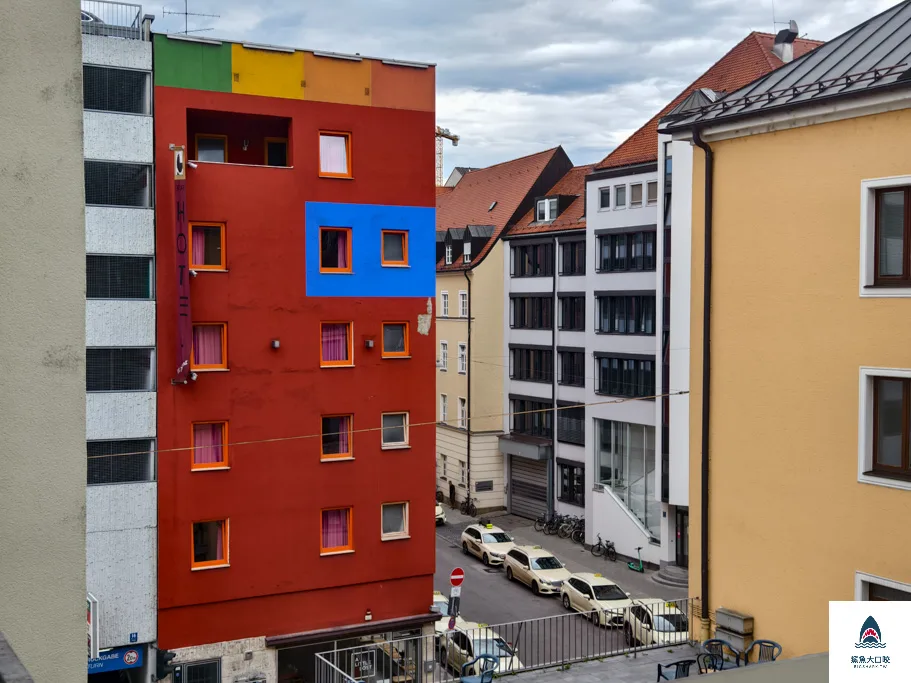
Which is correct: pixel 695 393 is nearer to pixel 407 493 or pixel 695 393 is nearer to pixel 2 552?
pixel 2 552

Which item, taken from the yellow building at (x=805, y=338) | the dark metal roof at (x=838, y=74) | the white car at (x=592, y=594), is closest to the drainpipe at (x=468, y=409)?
the white car at (x=592, y=594)

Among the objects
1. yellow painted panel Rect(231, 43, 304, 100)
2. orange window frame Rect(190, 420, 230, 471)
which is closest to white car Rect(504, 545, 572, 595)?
orange window frame Rect(190, 420, 230, 471)

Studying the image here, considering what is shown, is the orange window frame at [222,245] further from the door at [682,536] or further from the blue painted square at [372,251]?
the door at [682,536]

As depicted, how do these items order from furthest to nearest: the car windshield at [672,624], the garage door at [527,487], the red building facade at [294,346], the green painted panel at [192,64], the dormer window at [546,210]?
1. the garage door at [527,487]
2. the dormer window at [546,210]
3. the red building facade at [294,346]
4. the green painted panel at [192,64]
5. the car windshield at [672,624]

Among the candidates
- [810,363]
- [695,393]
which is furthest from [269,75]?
[810,363]

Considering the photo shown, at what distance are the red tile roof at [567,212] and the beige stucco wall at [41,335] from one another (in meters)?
36.5

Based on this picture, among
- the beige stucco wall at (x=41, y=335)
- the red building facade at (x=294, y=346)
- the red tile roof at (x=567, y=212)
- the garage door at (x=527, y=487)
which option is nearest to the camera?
the beige stucco wall at (x=41, y=335)

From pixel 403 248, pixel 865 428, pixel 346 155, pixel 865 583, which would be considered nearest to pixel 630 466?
pixel 403 248

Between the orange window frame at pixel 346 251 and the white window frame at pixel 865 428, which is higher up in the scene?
A: the orange window frame at pixel 346 251

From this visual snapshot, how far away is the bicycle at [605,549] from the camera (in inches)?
1497

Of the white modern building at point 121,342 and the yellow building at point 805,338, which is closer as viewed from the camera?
the yellow building at point 805,338

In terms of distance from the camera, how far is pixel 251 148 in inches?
982

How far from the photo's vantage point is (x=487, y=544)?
38.4m

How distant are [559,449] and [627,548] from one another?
263 inches
